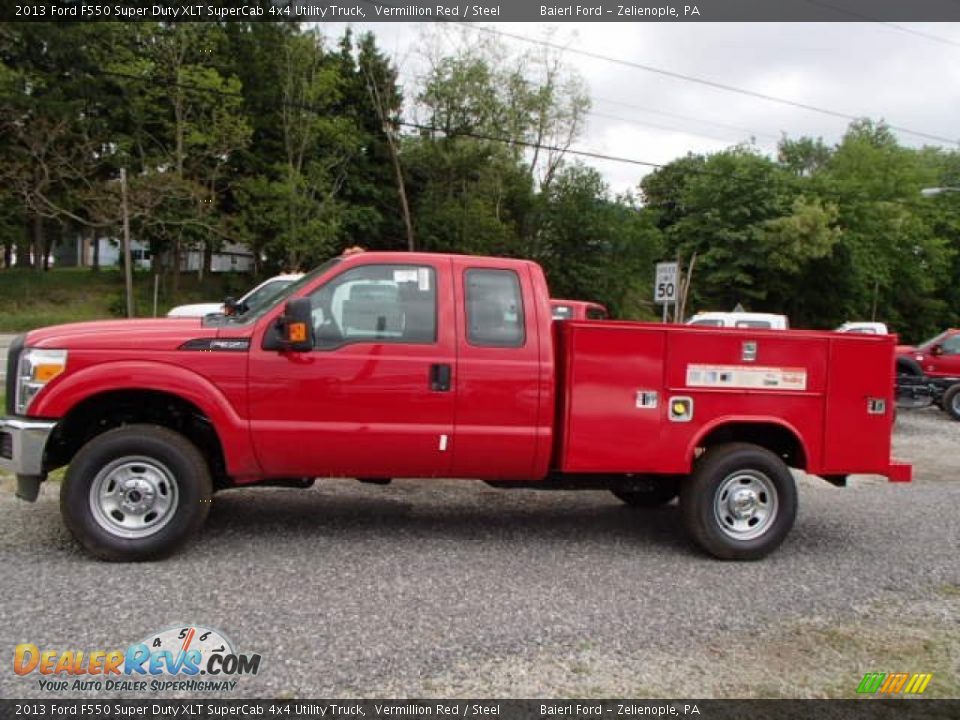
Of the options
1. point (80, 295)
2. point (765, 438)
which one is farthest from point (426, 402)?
point (80, 295)

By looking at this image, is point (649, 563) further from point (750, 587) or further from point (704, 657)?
point (704, 657)

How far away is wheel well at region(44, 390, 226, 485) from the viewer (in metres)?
5.16

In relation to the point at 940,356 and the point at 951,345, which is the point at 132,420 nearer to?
the point at 940,356

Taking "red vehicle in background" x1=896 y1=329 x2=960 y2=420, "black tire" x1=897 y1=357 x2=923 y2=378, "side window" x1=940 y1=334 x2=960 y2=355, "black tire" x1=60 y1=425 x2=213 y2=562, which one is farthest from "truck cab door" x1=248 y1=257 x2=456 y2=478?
"side window" x1=940 y1=334 x2=960 y2=355

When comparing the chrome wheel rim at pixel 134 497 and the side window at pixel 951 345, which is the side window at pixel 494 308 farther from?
the side window at pixel 951 345

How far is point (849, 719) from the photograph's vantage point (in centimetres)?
346

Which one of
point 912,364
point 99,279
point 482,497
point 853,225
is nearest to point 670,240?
point 853,225

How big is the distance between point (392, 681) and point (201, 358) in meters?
2.49

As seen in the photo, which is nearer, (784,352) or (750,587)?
(750,587)

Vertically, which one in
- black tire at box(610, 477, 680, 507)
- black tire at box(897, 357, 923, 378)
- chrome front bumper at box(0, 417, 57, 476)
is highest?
black tire at box(897, 357, 923, 378)

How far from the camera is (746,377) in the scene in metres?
5.52

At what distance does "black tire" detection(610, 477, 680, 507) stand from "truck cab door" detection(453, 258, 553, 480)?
0.98m

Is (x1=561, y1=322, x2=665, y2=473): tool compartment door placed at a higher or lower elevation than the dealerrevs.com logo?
higher

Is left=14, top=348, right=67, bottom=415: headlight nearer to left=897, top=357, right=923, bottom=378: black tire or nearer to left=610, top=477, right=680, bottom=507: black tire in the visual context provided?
left=610, top=477, right=680, bottom=507: black tire
